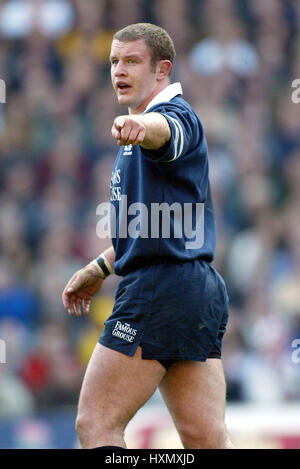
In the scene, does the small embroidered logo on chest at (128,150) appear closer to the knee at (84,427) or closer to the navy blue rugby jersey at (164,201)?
the navy blue rugby jersey at (164,201)

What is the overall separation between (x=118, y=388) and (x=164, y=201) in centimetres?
85

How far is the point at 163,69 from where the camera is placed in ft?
13.9

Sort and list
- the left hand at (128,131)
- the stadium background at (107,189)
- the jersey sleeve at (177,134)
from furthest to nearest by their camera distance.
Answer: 1. the stadium background at (107,189)
2. the jersey sleeve at (177,134)
3. the left hand at (128,131)

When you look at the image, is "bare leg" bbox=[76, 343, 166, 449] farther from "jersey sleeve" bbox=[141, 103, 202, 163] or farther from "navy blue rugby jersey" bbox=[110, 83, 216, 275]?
"jersey sleeve" bbox=[141, 103, 202, 163]

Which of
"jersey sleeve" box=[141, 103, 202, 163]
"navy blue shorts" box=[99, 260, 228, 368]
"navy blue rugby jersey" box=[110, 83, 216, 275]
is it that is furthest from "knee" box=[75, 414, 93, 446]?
"jersey sleeve" box=[141, 103, 202, 163]

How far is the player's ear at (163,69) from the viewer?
13.8ft

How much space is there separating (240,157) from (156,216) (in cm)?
618

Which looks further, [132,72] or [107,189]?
[107,189]

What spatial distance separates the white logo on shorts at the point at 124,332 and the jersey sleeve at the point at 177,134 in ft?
2.47

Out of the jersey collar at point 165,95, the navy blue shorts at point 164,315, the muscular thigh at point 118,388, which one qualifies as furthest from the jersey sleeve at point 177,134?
the muscular thigh at point 118,388

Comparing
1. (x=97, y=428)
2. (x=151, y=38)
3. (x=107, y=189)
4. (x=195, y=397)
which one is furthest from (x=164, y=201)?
(x=107, y=189)

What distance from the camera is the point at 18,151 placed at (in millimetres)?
10398

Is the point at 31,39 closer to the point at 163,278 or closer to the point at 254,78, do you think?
Answer: the point at 254,78

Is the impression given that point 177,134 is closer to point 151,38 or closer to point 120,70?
point 120,70
